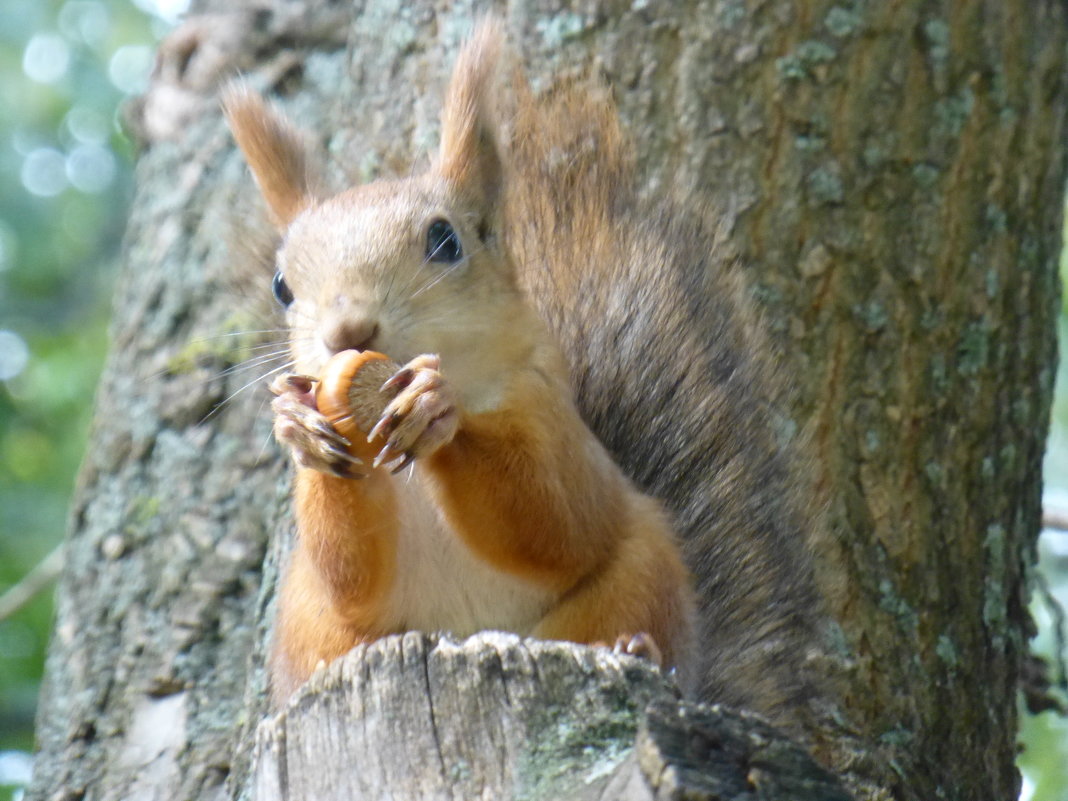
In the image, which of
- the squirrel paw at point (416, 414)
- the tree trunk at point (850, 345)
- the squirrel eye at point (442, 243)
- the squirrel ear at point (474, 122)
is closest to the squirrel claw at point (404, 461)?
the squirrel paw at point (416, 414)

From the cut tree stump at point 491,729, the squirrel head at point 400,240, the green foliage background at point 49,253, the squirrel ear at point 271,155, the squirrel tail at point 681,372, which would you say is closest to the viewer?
the cut tree stump at point 491,729

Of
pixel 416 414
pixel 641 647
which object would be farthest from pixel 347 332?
pixel 641 647

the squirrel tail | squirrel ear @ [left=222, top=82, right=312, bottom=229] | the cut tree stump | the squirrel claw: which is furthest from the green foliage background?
the cut tree stump

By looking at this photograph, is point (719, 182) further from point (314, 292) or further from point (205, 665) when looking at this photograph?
point (205, 665)

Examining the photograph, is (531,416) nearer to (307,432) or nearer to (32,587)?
(307,432)

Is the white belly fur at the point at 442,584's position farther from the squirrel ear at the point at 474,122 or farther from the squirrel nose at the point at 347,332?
the squirrel ear at the point at 474,122

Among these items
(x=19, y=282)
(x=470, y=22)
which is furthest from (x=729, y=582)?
(x=19, y=282)
